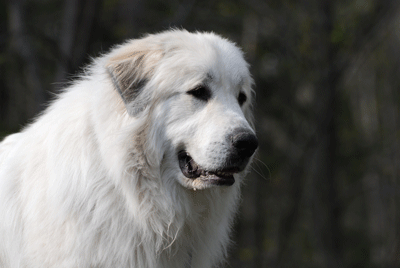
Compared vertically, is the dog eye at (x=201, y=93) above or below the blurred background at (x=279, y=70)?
above

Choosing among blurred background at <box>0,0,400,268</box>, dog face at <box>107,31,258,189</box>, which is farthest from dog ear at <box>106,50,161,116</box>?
blurred background at <box>0,0,400,268</box>

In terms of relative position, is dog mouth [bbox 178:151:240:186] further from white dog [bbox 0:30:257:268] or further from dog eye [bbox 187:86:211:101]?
dog eye [bbox 187:86:211:101]

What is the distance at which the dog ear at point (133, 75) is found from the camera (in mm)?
2932

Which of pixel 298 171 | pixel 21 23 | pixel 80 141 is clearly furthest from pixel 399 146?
pixel 80 141

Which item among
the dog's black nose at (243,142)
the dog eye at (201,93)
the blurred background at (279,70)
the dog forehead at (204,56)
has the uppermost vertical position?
the dog forehead at (204,56)

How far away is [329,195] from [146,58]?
18.2 feet

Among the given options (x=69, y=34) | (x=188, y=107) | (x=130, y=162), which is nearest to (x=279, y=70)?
(x=69, y=34)

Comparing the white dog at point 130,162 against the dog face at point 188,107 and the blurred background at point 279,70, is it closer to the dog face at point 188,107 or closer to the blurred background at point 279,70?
the dog face at point 188,107

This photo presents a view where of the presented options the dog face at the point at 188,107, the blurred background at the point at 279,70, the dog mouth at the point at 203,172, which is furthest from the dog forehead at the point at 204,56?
the blurred background at the point at 279,70

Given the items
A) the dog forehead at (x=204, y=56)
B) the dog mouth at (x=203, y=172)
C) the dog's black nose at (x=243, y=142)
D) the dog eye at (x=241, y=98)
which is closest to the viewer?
the dog's black nose at (x=243, y=142)

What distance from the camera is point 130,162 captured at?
9.55ft

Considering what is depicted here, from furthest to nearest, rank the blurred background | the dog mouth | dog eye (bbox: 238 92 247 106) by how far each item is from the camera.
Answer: the blurred background → dog eye (bbox: 238 92 247 106) → the dog mouth

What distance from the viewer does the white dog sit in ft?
9.25

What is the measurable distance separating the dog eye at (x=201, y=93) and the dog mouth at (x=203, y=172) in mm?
399
